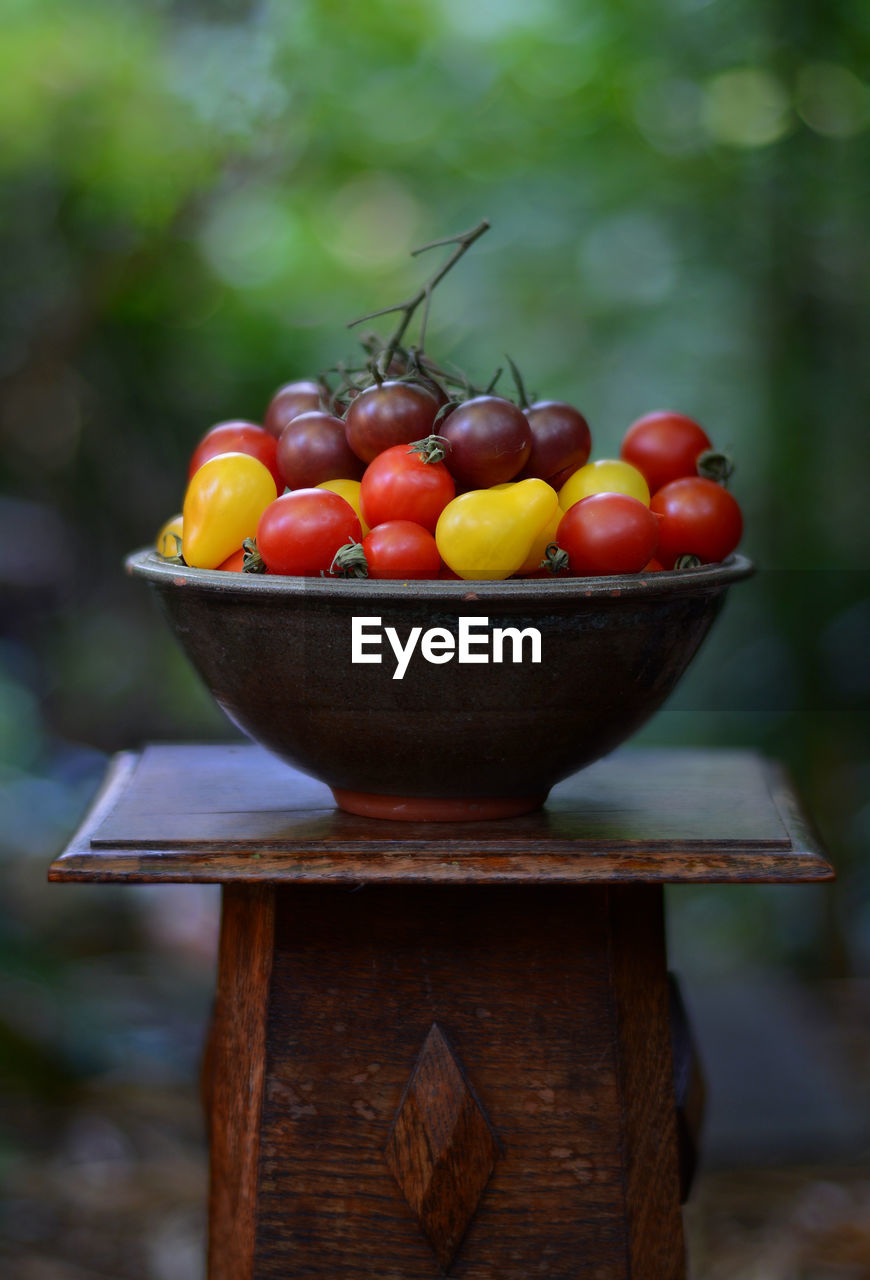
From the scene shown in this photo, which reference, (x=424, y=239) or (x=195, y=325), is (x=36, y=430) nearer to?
(x=195, y=325)

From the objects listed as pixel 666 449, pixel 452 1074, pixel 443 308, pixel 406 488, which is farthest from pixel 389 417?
pixel 443 308

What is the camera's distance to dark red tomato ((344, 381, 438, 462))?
92 cm

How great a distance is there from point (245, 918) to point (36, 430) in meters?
1.60

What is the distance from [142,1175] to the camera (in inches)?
76.0

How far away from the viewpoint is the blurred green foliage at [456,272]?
7.32ft

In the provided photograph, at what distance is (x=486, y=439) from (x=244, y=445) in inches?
9.1

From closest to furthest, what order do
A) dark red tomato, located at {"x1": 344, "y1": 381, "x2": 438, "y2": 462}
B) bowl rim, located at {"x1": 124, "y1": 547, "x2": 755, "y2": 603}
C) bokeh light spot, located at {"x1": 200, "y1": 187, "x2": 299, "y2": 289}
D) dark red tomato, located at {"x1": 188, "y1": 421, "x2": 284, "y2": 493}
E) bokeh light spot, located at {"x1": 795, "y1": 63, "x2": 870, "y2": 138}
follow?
bowl rim, located at {"x1": 124, "y1": 547, "x2": 755, "y2": 603} → dark red tomato, located at {"x1": 344, "y1": 381, "x2": 438, "y2": 462} → dark red tomato, located at {"x1": 188, "y1": 421, "x2": 284, "y2": 493} → bokeh light spot, located at {"x1": 795, "y1": 63, "x2": 870, "y2": 138} → bokeh light spot, located at {"x1": 200, "y1": 187, "x2": 299, "y2": 289}

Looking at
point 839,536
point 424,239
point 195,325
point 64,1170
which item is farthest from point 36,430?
point 839,536

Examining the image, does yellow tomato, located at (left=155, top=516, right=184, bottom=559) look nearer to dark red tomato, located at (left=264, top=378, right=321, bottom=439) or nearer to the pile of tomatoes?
the pile of tomatoes

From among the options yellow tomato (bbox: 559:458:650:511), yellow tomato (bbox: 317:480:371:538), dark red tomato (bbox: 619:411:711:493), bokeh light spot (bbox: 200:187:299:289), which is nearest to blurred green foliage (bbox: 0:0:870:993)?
bokeh light spot (bbox: 200:187:299:289)

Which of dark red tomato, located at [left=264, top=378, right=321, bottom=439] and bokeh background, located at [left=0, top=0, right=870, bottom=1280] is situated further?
bokeh background, located at [left=0, top=0, right=870, bottom=1280]

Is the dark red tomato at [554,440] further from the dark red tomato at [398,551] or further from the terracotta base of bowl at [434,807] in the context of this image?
the terracotta base of bowl at [434,807]

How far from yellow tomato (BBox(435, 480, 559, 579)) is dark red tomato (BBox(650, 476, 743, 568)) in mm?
158

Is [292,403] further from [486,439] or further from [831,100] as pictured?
[831,100]
